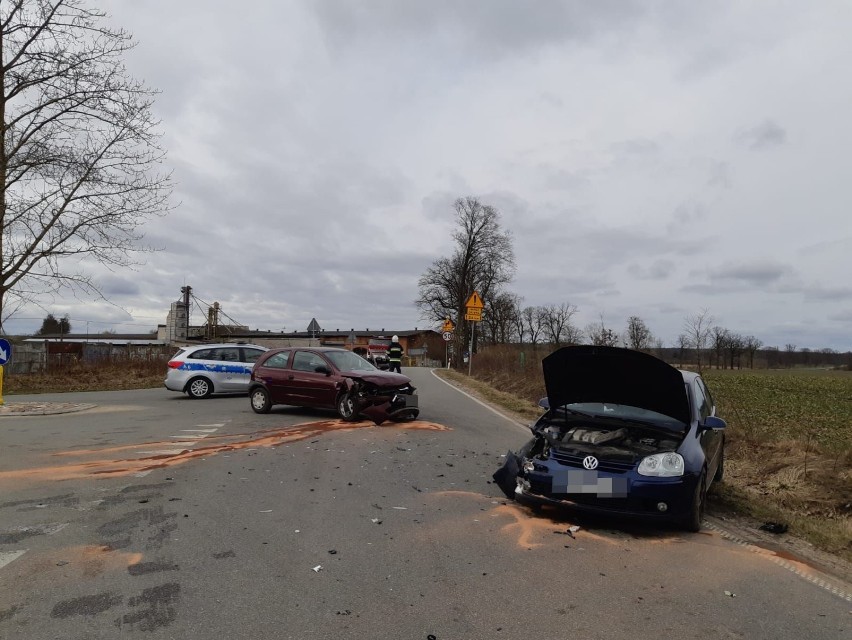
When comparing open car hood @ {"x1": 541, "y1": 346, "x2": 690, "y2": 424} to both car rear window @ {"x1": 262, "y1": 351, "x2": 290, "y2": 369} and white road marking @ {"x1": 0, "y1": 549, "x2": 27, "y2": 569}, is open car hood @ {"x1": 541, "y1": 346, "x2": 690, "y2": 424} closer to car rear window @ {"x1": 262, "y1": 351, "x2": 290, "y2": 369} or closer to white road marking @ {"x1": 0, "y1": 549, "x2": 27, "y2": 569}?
white road marking @ {"x1": 0, "y1": 549, "x2": 27, "y2": 569}

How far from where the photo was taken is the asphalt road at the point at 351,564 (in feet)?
11.7

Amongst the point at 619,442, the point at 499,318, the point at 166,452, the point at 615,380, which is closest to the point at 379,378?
the point at 166,452

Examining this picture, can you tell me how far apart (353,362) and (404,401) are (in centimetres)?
172

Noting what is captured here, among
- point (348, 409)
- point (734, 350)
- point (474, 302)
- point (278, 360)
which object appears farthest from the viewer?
Answer: point (734, 350)

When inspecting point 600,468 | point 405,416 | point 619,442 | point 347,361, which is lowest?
point 405,416

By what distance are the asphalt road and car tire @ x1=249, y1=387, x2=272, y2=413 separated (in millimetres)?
5463

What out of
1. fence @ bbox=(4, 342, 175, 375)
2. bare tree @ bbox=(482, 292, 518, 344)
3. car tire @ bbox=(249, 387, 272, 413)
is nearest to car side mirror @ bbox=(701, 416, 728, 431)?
car tire @ bbox=(249, 387, 272, 413)

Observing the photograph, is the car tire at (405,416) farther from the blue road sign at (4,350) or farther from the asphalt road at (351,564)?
the blue road sign at (4,350)

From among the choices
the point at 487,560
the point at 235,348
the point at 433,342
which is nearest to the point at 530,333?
the point at 433,342

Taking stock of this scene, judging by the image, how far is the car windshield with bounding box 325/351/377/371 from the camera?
41.3ft

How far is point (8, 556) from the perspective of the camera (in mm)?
4539

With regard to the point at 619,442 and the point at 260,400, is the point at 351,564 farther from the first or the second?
the point at 260,400

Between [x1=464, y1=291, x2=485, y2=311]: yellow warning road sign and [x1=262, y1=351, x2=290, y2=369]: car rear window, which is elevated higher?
[x1=464, y1=291, x2=485, y2=311]: yellow warning road sign

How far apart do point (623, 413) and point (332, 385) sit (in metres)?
7.06
